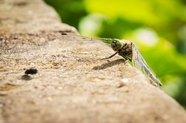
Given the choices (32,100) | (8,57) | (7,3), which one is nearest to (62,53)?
(8,57)

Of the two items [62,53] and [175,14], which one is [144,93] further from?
[175,14]

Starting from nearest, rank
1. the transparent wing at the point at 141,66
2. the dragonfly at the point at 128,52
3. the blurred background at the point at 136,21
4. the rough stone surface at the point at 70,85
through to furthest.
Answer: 1. the rough stone surface at the point at 70,85
2. the transparent wing at the point at 141,66
3. the dragonfly at the point at 128,52
4. the blurred background at the point at 136,21

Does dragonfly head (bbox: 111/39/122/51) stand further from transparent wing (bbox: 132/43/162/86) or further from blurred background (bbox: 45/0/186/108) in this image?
blurred background (bbox: 45/0/186/108)

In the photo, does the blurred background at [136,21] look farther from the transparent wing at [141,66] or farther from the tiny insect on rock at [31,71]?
the tiny insect on rock at [31,71]

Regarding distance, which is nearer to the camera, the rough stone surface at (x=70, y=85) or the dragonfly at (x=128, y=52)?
the rough stone surface at (x=70, y=85)

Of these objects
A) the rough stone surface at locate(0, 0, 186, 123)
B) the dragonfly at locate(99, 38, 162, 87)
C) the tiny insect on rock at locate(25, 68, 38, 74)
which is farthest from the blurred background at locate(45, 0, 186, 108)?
the tiny insect on rock at locate(25, 68, 38, 74)

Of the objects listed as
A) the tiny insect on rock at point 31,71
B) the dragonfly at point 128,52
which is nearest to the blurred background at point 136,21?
the dragonfly at point 128,52

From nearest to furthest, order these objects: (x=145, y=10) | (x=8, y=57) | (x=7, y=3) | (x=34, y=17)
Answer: (x=8, y=57) → (x=34, y=17) → (x=7, y=3) → (x=145, y=10)

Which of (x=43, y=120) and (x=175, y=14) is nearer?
(x=43, y=120)
